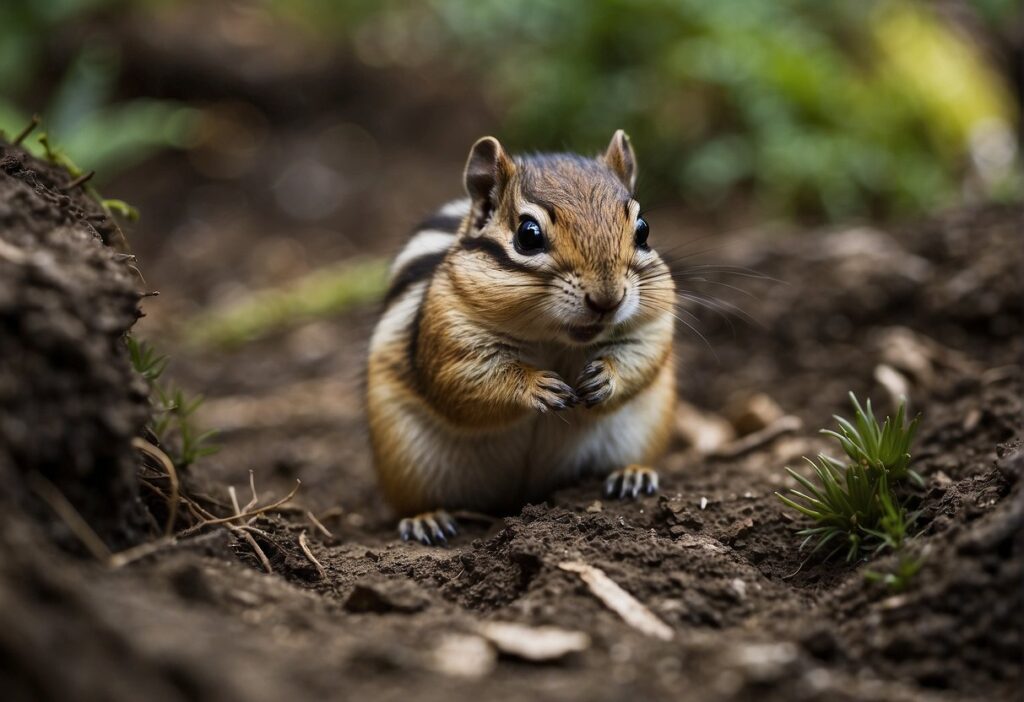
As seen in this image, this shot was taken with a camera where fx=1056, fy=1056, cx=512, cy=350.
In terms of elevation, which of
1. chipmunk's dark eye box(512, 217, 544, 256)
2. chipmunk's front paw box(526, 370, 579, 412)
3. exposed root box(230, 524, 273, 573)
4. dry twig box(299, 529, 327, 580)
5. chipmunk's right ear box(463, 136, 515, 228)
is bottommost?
dry twig box(299, 529, 327, 580)

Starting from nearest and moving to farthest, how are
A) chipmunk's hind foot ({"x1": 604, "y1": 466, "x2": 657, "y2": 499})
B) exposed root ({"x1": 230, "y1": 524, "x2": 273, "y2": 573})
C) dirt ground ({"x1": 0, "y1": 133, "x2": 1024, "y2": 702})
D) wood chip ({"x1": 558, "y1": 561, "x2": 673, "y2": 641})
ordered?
dirt ground ({"x1": 0, "y1": 133, "x2": 1024, "y2": 702}), wood chip ({"x1": 558, "y1": 561, "x2": 673, "y2": 641}), exposed root ({"x1": 230, "y1": 524, "x2": 273, "y2": 573}), chipmunk's hind foot ({"x1": 604, "y1": 466, "x2": 657, "y2": 499})

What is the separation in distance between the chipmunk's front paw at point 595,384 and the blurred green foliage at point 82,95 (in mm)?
6266

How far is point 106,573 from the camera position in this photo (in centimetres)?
272

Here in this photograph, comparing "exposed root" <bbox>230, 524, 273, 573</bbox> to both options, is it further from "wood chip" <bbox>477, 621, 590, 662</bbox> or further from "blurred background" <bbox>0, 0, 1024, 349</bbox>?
"blurred background" <bbox>0, 0, 1024, 349</bbox>

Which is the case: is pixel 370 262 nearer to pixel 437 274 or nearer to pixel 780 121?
pixel 780 121

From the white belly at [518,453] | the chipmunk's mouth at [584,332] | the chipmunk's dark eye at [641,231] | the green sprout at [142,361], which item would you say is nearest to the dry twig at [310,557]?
the green sprout at [142,361]

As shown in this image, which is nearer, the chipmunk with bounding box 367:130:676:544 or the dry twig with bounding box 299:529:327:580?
the dry twig with bounding box 299:529:327:580

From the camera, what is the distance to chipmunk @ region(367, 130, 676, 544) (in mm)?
4094

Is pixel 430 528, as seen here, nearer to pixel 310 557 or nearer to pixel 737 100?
pixel 310 557

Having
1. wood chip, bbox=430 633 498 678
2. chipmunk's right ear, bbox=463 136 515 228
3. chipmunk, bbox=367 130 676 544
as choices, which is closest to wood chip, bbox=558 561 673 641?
wood chip, bbox=430 633 498 678

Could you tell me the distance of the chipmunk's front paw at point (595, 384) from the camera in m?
4.21

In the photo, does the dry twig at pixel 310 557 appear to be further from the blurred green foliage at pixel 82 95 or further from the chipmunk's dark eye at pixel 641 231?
the blurred green foliage at pixel 82 95

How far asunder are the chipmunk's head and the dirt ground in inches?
29.9

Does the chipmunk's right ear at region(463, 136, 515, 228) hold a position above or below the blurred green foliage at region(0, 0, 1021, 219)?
→ below
